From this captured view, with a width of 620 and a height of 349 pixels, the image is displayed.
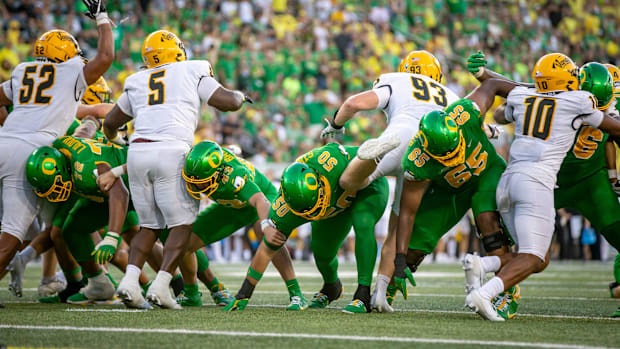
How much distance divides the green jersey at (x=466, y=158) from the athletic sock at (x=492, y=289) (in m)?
0.87

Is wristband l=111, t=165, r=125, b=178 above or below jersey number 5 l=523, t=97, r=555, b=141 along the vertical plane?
below

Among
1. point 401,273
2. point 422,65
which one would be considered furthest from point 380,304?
point 422,65

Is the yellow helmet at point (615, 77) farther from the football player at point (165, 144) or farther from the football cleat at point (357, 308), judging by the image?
the football player at point (165, 144)

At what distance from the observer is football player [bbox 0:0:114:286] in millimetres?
5645

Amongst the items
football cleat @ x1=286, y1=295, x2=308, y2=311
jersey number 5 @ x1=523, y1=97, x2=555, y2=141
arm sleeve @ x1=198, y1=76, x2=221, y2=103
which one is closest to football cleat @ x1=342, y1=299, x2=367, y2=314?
football cleat @ x1=286, y1=295, x2=308, y2=311

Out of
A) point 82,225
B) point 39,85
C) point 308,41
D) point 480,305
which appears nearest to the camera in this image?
point 480,305

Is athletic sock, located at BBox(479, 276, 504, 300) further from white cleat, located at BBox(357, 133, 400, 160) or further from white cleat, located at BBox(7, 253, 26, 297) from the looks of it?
white cleat, located at BBox(7, 253, 26, 297)

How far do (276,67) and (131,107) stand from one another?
10.9 meters

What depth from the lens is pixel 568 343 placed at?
3514 millimetres

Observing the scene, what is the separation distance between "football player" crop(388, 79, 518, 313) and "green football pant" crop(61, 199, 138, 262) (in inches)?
103

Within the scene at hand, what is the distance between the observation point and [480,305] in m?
4.49

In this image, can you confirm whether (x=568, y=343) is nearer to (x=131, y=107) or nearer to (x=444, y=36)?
(x=131, y=107)

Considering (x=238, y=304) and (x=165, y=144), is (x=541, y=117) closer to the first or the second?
(x=238, y=304)

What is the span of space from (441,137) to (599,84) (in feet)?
5.27
